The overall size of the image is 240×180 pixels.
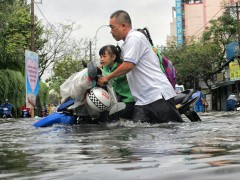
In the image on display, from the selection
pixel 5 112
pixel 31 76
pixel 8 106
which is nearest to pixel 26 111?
pixel 8 106

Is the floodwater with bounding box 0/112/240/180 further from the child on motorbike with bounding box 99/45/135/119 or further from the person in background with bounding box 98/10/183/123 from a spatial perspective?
the child on motorbike with bounding box 99/45/135/119

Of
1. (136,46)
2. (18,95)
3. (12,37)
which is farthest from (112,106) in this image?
(12,37)

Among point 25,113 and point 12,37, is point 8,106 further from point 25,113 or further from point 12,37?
point 12,37

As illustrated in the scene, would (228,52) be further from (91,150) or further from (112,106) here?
(91,150)

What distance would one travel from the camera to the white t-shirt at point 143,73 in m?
5.26

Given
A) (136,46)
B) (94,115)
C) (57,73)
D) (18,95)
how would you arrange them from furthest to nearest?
(57,73), (18,95), (94,115), (136,46)

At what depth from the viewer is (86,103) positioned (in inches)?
217

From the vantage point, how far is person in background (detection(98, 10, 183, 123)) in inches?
207

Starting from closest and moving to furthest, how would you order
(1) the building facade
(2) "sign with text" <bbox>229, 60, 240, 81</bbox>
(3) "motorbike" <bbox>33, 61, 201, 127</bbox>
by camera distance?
(3) "motorbike" <bbox>33, 61, 201, 127</bbox> → (2) "sign with text" <bbox>229, 60, 240, 81</bbox> → (1) the building facade

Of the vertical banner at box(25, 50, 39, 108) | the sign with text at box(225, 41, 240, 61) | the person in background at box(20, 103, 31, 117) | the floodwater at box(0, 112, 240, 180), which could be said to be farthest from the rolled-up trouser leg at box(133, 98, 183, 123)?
the sign with text at box(225, 41, 240, 61)

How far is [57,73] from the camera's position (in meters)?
48.9

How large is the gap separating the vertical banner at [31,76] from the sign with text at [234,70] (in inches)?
851

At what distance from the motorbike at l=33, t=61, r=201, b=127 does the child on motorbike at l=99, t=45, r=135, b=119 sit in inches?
4.7

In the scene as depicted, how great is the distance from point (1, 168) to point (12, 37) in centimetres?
2942
